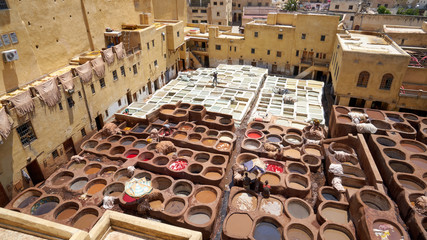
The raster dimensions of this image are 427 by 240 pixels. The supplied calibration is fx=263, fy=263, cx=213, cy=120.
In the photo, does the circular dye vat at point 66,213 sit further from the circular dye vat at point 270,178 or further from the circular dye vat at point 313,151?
the circular dye vat at point 313,151

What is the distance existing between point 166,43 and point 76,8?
494 inches

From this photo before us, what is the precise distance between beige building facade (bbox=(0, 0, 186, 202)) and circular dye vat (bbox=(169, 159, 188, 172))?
9366 mm

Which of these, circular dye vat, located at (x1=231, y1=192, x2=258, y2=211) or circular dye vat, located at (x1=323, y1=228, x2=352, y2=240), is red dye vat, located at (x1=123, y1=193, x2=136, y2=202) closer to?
circular dye vat, located at (x1=231, y1=192, x2=258, y2=211)

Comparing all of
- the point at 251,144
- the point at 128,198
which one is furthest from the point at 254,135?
the point at 128,198

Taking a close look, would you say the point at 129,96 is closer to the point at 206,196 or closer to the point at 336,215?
the point at 206,196

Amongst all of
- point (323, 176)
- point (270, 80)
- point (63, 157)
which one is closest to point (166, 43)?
point (270, 80)

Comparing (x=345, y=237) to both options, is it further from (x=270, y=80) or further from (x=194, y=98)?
(x=270, y=80)

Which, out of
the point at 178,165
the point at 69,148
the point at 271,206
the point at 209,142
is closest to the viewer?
the point at 271,206

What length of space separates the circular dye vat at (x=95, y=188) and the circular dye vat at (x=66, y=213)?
1678 mm

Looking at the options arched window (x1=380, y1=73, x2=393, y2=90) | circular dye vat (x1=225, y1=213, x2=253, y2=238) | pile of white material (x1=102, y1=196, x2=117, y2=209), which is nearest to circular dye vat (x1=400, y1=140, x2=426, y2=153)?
arched window (x1=380, y1=73, x2=393, y2=90)

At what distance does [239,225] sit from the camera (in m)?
15.9

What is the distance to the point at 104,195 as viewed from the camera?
715 inches

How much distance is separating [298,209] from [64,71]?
78.2 ft

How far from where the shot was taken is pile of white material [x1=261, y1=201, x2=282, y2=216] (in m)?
16.8
